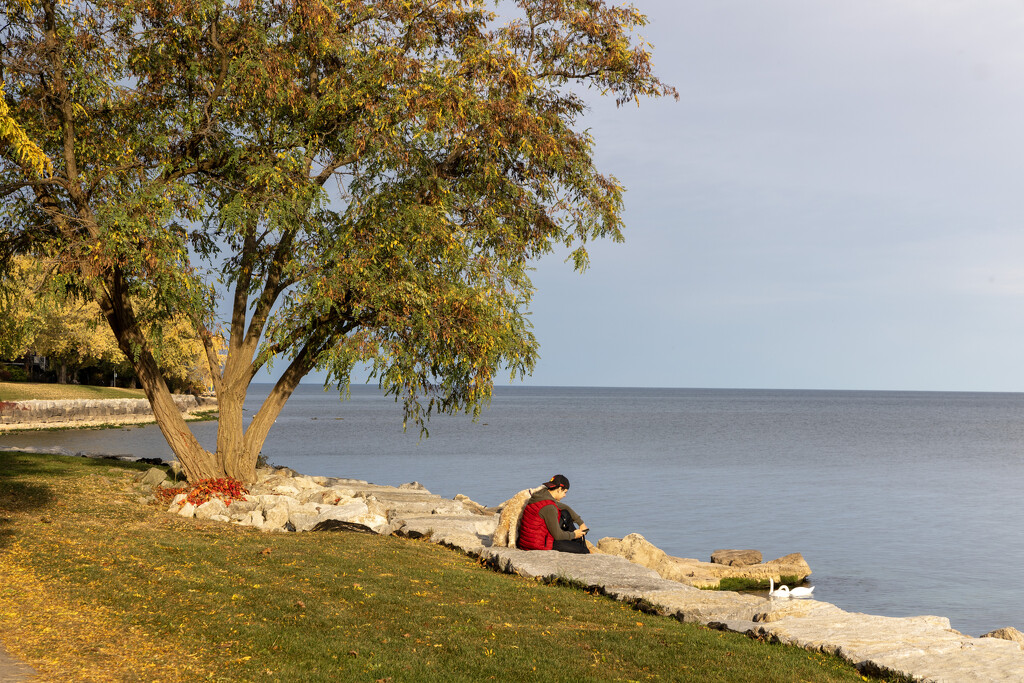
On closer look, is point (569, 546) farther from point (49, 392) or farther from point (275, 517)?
point (49, 392)

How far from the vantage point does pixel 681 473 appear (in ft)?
171

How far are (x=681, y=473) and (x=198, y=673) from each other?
45959 millimetres

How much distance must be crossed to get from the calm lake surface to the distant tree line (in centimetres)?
661

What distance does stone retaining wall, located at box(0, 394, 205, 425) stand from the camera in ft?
194

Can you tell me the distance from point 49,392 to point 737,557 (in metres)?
67.5

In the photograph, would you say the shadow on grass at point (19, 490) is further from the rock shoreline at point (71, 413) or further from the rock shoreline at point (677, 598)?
the rock shoreline at point (71, 413)

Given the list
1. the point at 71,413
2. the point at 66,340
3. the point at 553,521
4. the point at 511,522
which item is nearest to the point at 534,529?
the point at 553,521

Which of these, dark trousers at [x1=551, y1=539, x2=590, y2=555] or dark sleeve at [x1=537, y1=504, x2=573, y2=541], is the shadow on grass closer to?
dark sleeve at [x1=537, y1=504, x2=573, y2=541]

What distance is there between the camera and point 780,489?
1804 inches

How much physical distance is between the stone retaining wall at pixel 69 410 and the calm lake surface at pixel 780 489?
4.38m

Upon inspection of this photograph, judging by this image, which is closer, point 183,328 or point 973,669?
point 973,669

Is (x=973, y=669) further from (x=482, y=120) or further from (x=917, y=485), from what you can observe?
(x=917, y=485)

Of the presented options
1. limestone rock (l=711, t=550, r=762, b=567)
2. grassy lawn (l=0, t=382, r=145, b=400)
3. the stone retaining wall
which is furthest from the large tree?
grassy lawn (l=0, t=382, r=145, b=400)

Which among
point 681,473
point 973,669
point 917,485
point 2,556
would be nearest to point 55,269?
point 2,556
